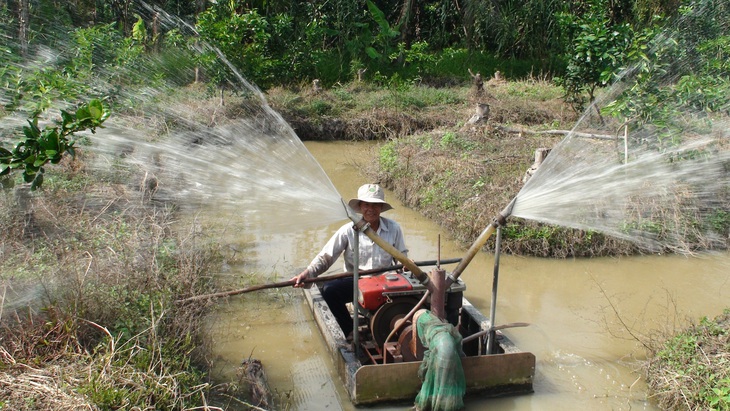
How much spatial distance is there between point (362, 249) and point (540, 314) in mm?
2147

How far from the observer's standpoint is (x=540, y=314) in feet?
22.9

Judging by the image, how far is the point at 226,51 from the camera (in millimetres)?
13859

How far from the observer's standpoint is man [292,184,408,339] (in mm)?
5523

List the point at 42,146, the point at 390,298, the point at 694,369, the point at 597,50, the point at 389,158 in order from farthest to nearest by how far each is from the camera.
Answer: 1. the point at 389,158
2. the point at 597,50
3. the point at 390,298
4. the point at 694,369
5. the point at 42,146

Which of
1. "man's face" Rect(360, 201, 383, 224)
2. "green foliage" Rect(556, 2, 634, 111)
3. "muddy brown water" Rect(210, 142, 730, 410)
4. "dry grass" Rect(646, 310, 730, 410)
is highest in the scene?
"green foliage" Rect(556, 2, 634, 111)

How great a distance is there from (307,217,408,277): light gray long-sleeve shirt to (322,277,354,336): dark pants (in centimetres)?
18

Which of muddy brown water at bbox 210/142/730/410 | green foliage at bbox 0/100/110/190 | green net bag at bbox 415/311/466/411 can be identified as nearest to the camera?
green foliage at bbox 0/100/110/190

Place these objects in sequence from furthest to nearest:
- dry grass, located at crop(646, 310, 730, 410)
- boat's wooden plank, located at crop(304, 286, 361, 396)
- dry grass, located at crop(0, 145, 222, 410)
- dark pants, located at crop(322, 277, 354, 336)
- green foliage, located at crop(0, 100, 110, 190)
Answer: dark pants, located at crop(322, 277, 354, 336), boat's wooden plank, located at crop(304, 286, 361, 396), dry grass, located at crop(646, 310, 730, 410), dry grass, located at crop(0, 145, 222, 410), green foliage, located at crop(0, 100, 110, 190)

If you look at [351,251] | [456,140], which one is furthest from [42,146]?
[456,140]

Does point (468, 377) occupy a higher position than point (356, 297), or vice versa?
point (356, 297)

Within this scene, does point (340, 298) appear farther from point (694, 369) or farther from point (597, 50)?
point (597, 50)

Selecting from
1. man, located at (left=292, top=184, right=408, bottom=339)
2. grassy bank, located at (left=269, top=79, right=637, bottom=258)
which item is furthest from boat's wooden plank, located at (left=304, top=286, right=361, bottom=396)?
grassy bank, located at (left=269, top=79, right=637, bottom=258)

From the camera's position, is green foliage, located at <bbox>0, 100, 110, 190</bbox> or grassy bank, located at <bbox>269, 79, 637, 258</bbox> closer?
green foliage, located at <bbox>0, 100, 110, 190</bbox>

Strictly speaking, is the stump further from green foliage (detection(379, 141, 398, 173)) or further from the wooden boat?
green foliage (detection(379, 141, 398, 173))
